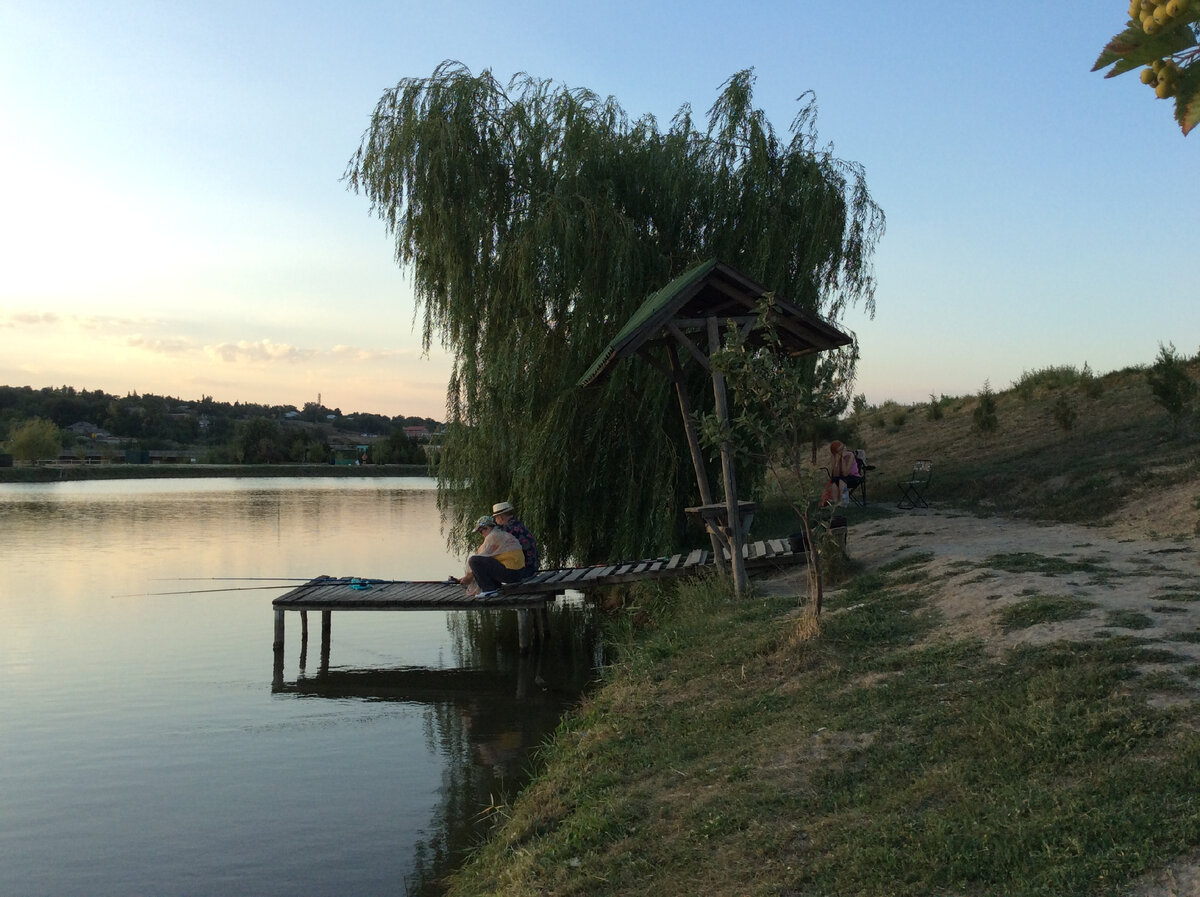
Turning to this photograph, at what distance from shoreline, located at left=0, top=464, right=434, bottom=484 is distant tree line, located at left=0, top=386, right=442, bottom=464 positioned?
2501mm

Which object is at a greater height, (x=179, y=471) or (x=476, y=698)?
(x=179, y=471)

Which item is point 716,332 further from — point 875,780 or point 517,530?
point 875,780

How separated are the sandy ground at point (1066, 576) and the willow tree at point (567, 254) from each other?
4.02 metres

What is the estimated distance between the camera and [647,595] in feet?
44.7

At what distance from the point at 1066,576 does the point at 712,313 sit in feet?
17.2

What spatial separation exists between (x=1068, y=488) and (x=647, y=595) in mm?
8301

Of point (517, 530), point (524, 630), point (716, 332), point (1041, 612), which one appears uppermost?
point (716, 332)

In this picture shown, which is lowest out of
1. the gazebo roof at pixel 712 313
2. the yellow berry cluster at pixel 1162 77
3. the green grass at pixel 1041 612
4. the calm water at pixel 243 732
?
the calm water at pixel 243 732

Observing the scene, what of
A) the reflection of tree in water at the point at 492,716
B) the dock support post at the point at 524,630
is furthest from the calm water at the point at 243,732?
the dock support post at the point at 524,630

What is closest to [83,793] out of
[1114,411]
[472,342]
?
[472,342]

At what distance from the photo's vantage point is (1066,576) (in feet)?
29.1

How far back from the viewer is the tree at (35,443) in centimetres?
8850

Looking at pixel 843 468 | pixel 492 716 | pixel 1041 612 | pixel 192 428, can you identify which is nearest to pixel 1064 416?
pixel 843 468

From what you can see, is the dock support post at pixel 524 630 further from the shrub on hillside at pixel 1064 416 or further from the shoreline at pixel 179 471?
the shoreline at pixel 179 471
